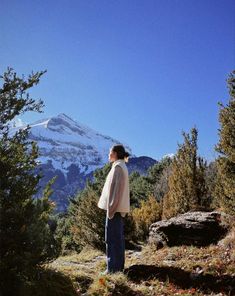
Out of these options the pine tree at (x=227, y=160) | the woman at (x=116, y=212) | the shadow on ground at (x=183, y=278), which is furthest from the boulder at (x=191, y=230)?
the woman at (x=116, y=212)

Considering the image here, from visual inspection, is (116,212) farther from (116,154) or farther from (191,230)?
(191,230)

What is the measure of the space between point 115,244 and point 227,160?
5.34 meters

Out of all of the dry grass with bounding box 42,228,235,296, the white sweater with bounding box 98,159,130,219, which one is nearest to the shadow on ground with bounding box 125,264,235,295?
the dry grass with bounding box 42,228,235,296

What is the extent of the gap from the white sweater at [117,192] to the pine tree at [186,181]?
882 cm

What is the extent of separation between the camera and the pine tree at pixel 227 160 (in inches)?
413

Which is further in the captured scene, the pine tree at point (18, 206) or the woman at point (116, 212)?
the woman at point (116, 212)

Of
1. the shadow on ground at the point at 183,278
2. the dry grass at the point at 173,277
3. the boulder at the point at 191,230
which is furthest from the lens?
the boulder at the point at 191,230

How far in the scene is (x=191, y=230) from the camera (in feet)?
33.2

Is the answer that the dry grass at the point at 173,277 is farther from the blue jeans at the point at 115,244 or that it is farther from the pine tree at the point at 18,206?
the pine tree at the point at 18,206

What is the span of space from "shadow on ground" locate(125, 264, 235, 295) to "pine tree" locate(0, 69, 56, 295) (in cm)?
247

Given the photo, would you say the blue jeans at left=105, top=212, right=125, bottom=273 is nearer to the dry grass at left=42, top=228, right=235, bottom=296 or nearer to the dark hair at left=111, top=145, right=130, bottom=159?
the dry grass at left=42, top=228, right=235, bottom=296

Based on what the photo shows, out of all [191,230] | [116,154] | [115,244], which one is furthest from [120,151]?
[191,230]

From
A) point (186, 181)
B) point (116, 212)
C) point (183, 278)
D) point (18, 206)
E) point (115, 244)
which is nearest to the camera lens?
point (18, 206)

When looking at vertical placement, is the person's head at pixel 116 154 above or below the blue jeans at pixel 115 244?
above
